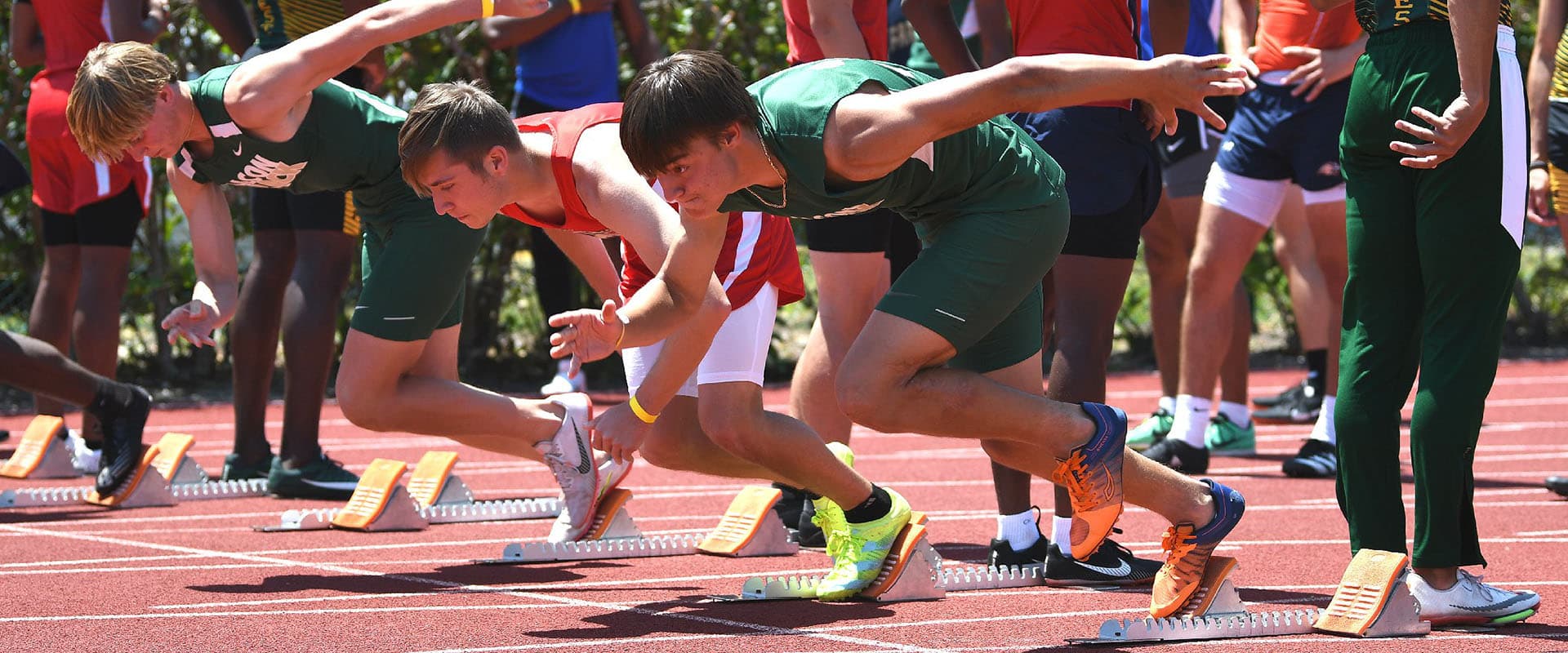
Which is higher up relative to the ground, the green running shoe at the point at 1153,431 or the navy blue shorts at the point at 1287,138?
the navy blue shorts at the point at 1287,138

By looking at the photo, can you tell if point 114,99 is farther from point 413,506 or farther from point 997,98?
point 997,98

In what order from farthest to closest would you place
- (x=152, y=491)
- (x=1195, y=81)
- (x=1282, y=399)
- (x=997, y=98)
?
(x=1282, y=399)
(x=152, y=491)
(x=997, y=98)
(x=1195, y=81)

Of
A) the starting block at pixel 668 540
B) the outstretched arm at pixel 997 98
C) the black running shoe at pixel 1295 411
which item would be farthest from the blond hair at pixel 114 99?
the black running shoe at pixel 1295 411

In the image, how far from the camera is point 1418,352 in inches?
166

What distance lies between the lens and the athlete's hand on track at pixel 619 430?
438cm

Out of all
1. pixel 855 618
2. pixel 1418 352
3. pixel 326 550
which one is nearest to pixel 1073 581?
pixel 855 618

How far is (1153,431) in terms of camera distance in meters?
7.99

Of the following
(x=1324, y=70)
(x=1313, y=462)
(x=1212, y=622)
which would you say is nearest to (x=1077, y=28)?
(x=1212, y=622)

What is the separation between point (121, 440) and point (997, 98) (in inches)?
156

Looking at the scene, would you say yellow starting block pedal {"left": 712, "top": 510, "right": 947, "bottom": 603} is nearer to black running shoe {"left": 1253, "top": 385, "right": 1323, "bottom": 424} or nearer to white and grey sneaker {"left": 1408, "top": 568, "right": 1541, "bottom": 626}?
white and grey sneaker {"left": 1408, "top": 568, "right": 1541, "bottom": 626}

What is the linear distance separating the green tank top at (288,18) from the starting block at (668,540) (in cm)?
242

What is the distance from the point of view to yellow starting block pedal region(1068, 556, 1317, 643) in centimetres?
401

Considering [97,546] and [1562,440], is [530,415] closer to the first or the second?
[97,546]

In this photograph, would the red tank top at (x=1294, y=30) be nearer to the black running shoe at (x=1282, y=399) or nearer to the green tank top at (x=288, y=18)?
the black running shoe at (x=1282, y=399)
